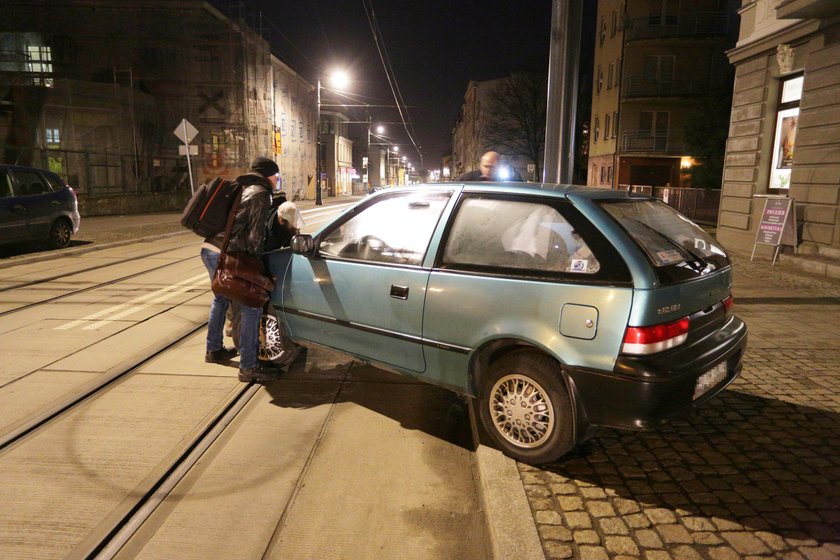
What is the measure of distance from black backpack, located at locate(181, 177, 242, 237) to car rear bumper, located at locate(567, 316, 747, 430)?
125 inches

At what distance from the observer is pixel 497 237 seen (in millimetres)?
3666

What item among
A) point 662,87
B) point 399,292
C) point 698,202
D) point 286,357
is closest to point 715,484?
point 399,292

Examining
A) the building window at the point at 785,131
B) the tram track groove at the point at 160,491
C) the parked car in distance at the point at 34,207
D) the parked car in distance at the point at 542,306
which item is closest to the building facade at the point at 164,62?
the parked car in distance at the point at 34,207

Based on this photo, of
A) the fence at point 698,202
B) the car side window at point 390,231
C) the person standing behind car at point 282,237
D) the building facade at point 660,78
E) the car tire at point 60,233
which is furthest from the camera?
the building facade at point 660,78

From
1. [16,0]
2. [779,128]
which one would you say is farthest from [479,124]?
[779,128]

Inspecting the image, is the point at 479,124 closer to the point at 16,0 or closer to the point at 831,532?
the point at 16,0

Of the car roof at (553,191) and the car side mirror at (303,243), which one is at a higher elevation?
the car roof at (553,191)

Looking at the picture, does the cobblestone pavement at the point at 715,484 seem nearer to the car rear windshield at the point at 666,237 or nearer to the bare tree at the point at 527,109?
the car rear windshield at the point at 666,237

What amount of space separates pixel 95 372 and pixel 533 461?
392 cm

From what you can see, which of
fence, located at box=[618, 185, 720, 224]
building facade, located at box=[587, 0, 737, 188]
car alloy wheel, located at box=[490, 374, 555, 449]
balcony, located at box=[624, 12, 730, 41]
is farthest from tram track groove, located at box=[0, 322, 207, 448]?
balcony, located at box=[624, 12, 730, 41]

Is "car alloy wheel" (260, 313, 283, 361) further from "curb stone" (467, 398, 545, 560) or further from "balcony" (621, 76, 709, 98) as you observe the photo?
"balcony" (621, 76, 709, 98)

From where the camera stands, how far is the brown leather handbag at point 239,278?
462 cm

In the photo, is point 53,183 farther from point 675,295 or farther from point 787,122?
point 787,122

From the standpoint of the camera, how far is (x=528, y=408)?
3.44 metres
